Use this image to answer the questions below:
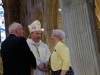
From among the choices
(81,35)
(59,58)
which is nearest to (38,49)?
(59,58)

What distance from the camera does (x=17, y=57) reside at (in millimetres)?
3693

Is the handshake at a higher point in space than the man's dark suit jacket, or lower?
lower

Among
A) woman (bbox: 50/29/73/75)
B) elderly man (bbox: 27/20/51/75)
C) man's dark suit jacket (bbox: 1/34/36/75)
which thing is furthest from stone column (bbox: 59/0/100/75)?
man's dark suit jacket (bbox: 1/34/36/75)

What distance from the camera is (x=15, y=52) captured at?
145 inches

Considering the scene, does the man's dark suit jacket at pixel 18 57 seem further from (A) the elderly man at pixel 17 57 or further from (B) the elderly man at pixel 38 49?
(B) the elderly man at pixel 38 49

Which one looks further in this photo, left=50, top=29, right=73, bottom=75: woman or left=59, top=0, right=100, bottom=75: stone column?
left=59, top=0, right=100, bottom=75: stone column

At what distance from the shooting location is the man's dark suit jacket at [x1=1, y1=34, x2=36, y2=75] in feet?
12.0

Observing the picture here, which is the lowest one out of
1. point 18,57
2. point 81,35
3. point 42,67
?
point 42,67

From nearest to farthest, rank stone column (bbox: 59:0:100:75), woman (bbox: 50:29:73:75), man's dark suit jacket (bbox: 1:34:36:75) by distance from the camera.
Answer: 1. man's dark suit jacket (bbox: 1:34:36:75)
2. woman (bbox: 50:29:73:75)
3. stone column (bbox: 59:0:100:75)

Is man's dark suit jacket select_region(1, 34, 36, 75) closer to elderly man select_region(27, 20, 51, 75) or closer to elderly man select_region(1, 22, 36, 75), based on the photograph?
elderly man select_region(1, 22, 36, 75)

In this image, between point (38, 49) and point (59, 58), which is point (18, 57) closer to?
point (38, 49)

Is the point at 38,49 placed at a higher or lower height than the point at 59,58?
higher

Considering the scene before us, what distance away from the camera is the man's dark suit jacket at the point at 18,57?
3654 millimetres

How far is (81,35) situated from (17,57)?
10.5 ft
